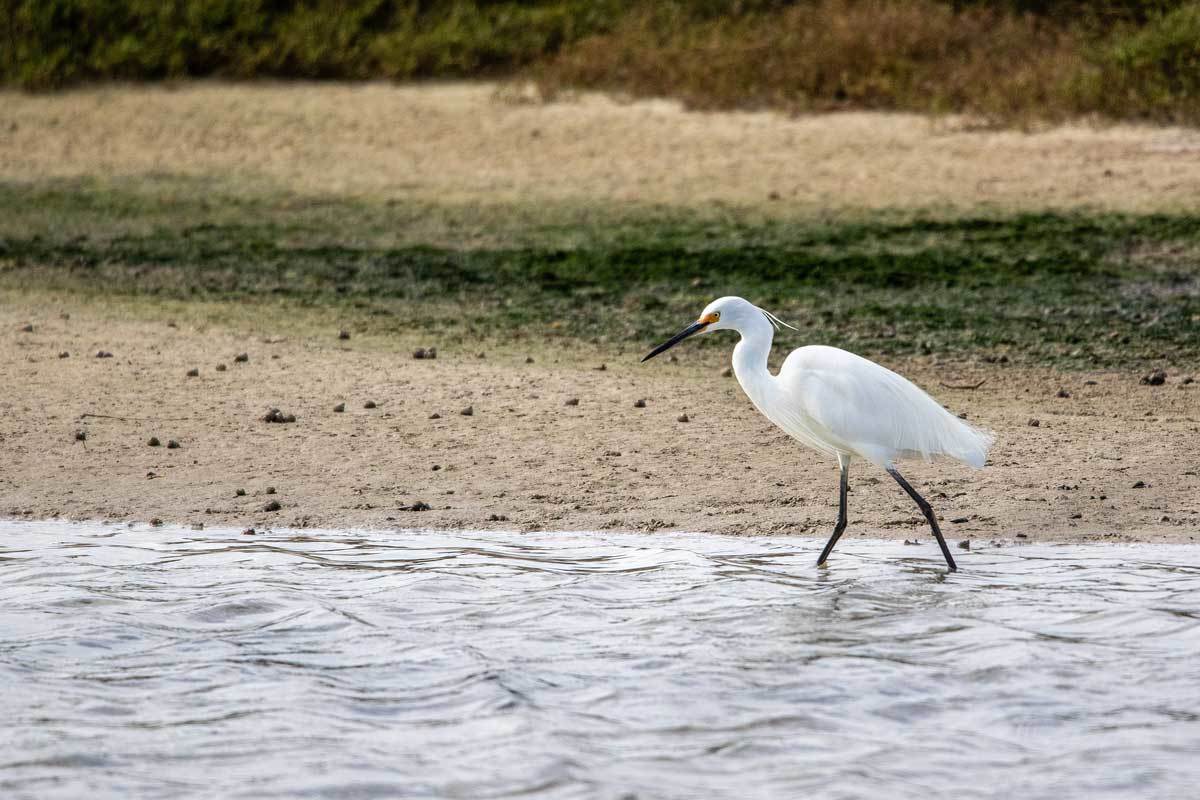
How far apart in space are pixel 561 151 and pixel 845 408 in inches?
333

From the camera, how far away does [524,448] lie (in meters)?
7.70

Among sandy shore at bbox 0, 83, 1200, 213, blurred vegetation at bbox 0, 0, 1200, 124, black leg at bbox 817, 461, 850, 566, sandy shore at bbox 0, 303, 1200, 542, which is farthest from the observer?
blurred vegetation at bbox 0, 0, 1200, 124

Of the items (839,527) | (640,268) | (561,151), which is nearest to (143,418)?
(839,527)

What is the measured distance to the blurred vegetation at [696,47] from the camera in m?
14.2

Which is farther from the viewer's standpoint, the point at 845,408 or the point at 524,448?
the point at 524,448

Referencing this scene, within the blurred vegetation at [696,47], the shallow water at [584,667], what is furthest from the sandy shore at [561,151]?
the shallow water at [584,667]

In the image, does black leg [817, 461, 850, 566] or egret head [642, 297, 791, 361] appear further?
egret head [642, 297, 791, 361]

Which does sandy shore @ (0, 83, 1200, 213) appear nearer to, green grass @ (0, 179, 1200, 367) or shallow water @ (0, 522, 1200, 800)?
green grass @ (0, 179, 1200, 367)

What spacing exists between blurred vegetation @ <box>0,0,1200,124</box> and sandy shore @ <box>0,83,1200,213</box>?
0.36 meters

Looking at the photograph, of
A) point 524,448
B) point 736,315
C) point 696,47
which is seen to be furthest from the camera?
point 696,47

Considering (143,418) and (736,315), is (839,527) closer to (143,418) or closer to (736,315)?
(736,315)

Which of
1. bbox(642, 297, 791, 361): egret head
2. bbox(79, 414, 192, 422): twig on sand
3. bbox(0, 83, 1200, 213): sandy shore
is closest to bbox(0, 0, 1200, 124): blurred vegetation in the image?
bbox(0, 83, 1200, 213): sandy shore

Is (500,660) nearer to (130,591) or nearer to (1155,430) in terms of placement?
(130,591)

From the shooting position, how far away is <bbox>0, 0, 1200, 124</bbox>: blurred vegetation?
14172 millimetres
